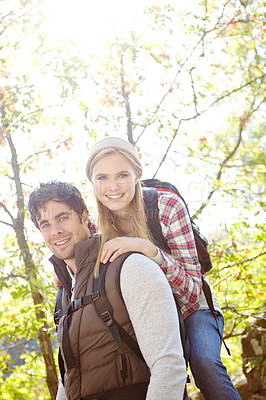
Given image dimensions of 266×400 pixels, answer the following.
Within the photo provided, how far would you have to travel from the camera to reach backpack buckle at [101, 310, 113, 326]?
1697 millimetres

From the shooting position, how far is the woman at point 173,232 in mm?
2268

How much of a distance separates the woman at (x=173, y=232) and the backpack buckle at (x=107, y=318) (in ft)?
1.85

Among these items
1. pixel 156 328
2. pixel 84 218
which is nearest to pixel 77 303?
pixel 156 328

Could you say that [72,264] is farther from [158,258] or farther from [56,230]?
[158,258]

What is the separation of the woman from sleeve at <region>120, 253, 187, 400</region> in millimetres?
529

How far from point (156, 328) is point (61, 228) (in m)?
0.81

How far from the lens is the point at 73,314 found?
6.02ft

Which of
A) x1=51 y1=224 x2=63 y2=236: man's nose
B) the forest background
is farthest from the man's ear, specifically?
the forest background

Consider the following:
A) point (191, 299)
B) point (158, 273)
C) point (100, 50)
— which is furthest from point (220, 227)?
point (158, 273)

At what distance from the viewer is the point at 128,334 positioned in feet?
5.62

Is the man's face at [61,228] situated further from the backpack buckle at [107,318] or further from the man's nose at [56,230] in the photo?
the backpack buckle at [107,318]

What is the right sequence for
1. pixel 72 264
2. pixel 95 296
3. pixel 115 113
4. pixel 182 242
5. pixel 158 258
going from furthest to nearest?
1. pixel 115 113
2. pixel 182 242
3. pixel 72 264
4. pixel 158 258
5. pixel 95 296

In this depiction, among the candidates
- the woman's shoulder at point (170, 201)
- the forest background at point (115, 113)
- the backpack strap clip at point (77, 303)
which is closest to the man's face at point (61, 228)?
the backpack strap clip at point (77, 303)

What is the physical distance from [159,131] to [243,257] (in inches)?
65.4
